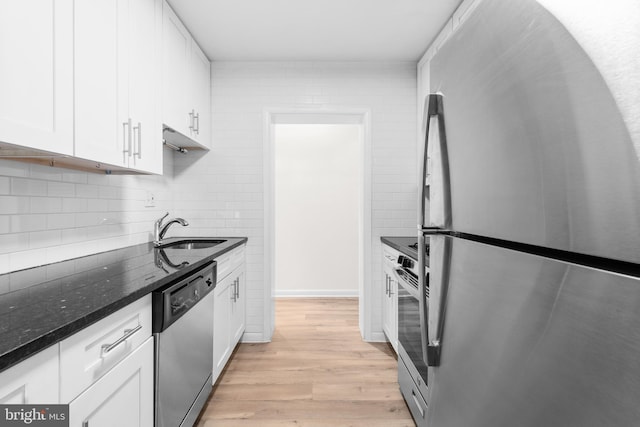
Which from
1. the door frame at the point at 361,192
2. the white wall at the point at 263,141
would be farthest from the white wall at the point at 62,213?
the door frame at the point at 361,192

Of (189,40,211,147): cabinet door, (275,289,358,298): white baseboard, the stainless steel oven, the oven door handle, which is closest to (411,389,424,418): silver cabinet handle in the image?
the stainless steel oven

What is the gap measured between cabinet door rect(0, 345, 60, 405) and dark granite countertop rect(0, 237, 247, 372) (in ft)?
0.12

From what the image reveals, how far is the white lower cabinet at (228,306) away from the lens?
2117 millimetres

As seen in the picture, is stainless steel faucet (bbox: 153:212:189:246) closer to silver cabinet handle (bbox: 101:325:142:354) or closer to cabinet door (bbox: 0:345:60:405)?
silver cabinet handle (bbox: 101:325:142:354)

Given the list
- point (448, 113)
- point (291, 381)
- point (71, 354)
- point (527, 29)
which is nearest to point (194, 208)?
point (291, 381)

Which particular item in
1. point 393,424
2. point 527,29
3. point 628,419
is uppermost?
point 527,29

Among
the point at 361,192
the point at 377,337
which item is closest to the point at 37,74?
the point at 361,192

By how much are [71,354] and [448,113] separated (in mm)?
1160

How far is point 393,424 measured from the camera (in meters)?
1.87

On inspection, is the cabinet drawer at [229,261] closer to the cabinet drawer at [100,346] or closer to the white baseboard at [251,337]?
the white baseboard at [251,337]

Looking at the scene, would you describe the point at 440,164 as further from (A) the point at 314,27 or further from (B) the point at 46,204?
(A) the point at 314,27

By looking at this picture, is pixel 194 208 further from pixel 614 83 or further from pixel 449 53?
pixel 614 83

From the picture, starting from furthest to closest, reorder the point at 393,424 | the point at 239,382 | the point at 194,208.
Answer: the point at 194,208
the point at 239,382
the point at 393,424

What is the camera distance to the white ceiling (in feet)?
7.18
